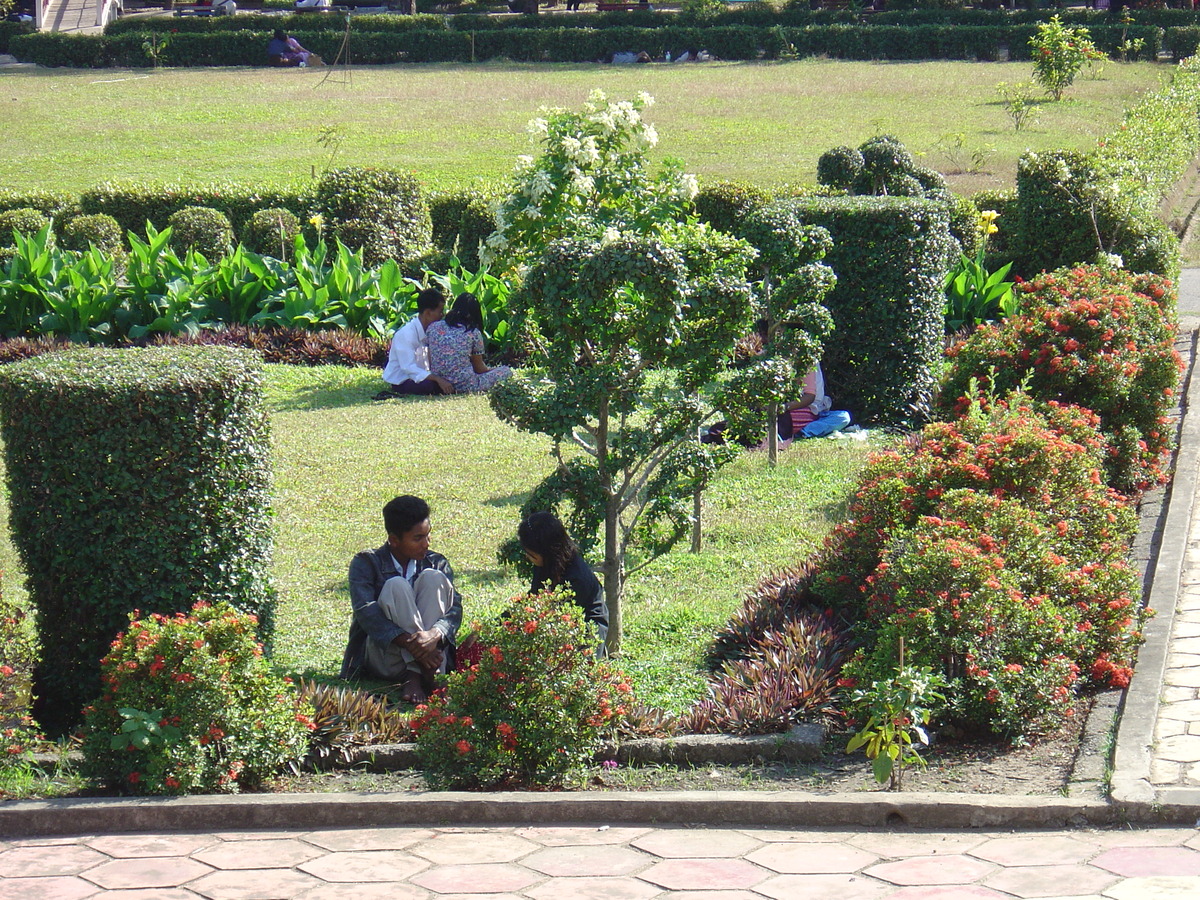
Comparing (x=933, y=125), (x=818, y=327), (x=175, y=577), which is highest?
(x=933, y=125)

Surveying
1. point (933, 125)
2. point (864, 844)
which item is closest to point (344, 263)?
point (864, 844)

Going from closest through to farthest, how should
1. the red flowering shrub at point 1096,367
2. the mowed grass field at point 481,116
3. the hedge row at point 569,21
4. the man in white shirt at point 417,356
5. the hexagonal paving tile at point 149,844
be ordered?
the hexagonal paving tile at point 149,844, the red flowering shrub at point 1096,367, the man in white shirt at point 417,356, the mowed grass field at point 481,116, the hedge row at point 569,21

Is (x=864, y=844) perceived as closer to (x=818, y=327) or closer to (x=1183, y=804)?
(x=1183, y=804)

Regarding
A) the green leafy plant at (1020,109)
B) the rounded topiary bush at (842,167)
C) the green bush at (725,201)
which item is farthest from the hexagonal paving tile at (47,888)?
the green leafy plant at (1020,109)

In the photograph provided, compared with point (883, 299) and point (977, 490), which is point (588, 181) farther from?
point (883, 299)

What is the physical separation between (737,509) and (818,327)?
121 cm

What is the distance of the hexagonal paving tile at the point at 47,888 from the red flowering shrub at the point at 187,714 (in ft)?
1.77

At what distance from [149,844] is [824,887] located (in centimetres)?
219

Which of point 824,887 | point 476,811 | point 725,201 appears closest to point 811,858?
point 824,887

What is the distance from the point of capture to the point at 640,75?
3538 cm

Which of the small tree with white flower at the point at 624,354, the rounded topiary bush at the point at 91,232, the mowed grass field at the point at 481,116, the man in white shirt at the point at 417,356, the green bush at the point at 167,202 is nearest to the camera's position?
the small tree with white flower at the point at 624,354

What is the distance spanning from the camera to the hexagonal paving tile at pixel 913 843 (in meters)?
4.26

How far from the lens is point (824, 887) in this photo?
157 inches

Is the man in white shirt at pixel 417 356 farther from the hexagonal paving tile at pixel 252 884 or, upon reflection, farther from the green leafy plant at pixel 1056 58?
the green leafy plant at pixel 1056 58
